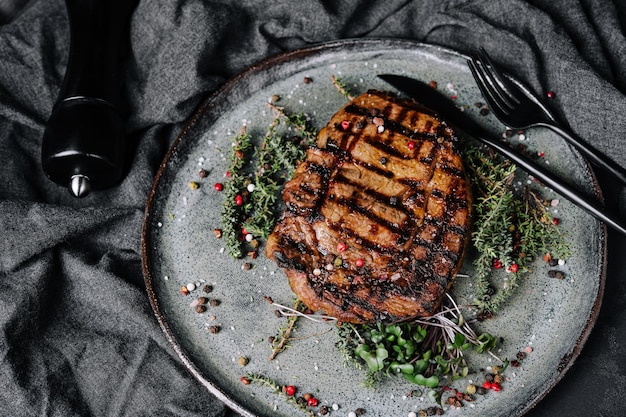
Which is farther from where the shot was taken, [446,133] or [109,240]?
[109,240]

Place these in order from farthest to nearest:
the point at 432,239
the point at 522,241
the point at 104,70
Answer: the point at 104,70, the point at 522,241, the point at 432,239

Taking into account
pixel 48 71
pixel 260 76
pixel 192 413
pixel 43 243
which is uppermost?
pixel 260 76

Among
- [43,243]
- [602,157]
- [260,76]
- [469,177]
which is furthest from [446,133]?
[43,243]

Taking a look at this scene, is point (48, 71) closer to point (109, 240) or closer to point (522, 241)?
point (109, 240)

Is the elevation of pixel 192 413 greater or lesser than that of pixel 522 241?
lesser

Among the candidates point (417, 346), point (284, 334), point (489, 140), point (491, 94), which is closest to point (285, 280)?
point (284, 334)

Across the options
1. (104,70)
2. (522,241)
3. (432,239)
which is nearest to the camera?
(432,239)

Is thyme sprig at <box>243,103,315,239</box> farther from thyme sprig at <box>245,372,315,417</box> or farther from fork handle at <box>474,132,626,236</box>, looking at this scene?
fork handle at <box>474,132,626,236</box>
